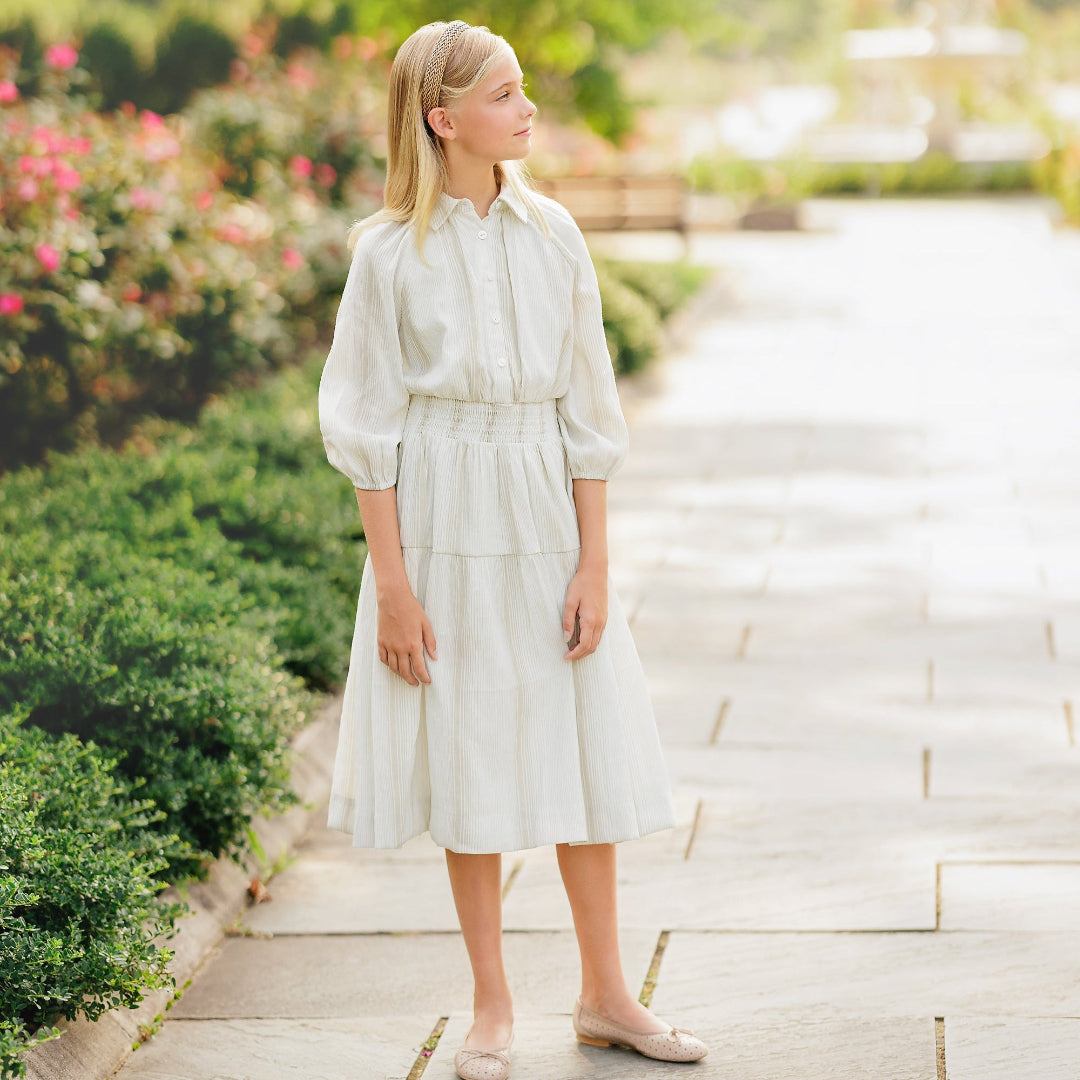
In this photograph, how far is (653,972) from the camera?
3.14 m

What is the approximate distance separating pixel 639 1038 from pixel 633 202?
1408 cm

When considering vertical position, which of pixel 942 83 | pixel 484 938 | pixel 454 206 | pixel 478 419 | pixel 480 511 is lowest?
pixel 484 938

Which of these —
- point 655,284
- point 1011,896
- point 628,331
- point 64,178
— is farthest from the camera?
point 655,284

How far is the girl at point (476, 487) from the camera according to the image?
8.43ft

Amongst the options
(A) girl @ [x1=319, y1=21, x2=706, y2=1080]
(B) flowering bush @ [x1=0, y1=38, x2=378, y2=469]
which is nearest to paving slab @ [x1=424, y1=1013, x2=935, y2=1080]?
(A) girl @ [x1=319, y1=21, x2=706, y2=1080]

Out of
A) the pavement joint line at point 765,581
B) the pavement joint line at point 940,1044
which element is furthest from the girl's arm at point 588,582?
the pavement joint line at point 765,581

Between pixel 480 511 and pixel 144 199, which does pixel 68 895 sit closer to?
pixel 480 511

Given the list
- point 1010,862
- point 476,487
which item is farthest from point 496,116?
point 1010,862

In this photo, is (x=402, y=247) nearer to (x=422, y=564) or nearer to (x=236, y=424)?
(x=422, y=564)

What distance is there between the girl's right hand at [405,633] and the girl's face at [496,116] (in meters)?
0.76

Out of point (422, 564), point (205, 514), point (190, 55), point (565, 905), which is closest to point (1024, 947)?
point (565, 905)

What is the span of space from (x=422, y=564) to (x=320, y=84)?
10307 millimetres

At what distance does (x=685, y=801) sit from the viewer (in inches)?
157

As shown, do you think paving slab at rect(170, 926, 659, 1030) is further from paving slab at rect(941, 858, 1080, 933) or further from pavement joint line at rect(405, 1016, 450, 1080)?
paving slab at rect(941, 858, 1080, 933)
